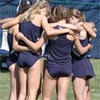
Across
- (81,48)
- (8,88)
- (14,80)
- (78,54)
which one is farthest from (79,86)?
(8,88)

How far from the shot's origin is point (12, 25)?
8711 mm

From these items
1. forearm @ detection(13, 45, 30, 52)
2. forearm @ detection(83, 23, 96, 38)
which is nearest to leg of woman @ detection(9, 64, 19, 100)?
forearm @ detection(13, 45, 30, 52)

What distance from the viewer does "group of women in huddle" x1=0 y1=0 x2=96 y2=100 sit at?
8336mm

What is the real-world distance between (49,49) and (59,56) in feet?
0.60

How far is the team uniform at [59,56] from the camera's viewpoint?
27.2ft

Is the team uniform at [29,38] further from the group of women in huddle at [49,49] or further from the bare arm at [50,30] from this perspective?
the bare arm at [50,30]

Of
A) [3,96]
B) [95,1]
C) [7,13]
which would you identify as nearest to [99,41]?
[95,1]

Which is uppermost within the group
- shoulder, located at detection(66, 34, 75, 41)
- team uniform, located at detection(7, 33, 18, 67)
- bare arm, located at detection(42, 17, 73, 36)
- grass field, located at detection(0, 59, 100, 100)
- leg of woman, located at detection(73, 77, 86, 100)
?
bare arm, located at detection(42, 17, 73, 36)

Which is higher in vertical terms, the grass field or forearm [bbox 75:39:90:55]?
forearm [bbox 75:39:90:55]

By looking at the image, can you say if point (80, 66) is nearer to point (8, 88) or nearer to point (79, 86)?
point (79, 86)

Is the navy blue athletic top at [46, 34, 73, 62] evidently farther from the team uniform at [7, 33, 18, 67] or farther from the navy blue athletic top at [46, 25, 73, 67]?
the team uniform at [7, 33, 18, 67]

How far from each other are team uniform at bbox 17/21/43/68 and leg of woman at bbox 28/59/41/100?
3.0 inches

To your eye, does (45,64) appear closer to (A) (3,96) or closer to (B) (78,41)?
(B) (78,41)

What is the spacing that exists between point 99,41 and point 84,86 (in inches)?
398
